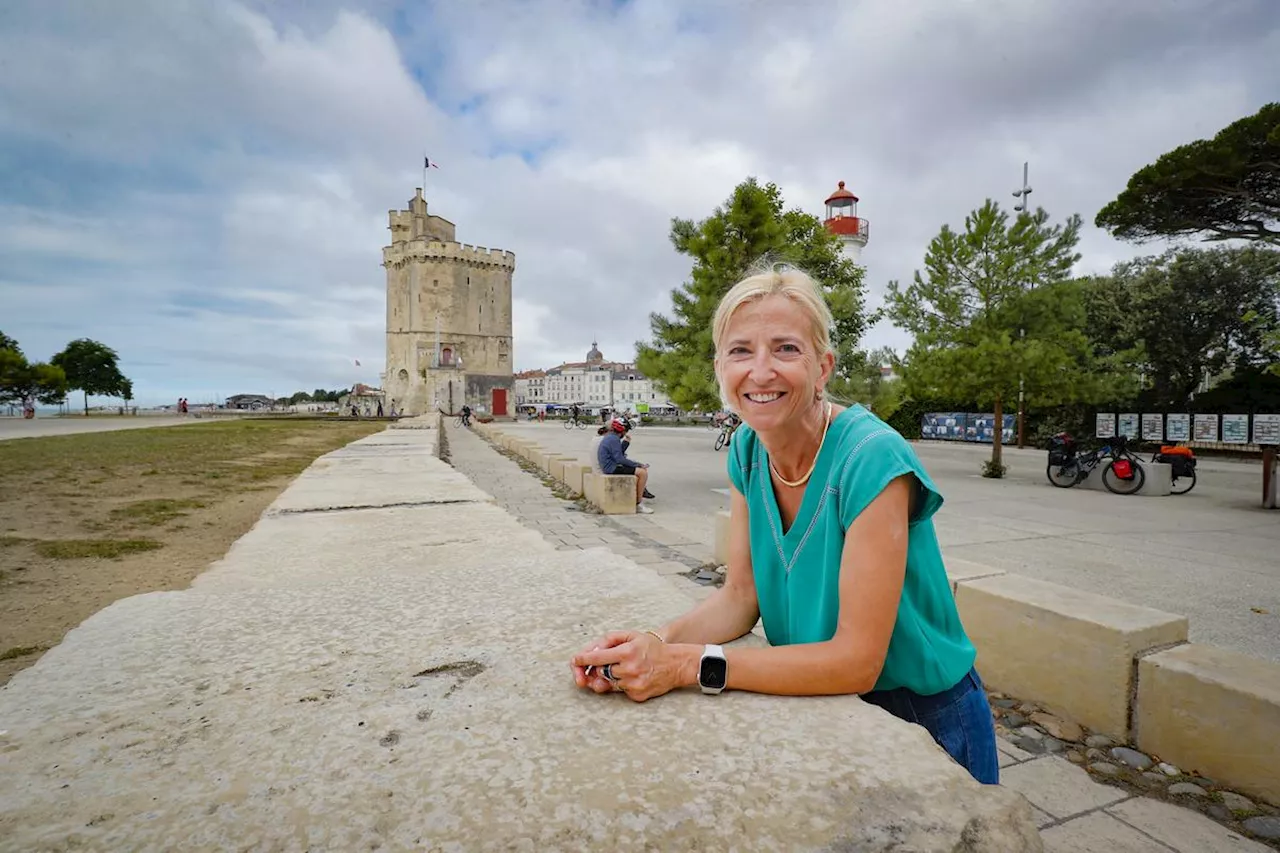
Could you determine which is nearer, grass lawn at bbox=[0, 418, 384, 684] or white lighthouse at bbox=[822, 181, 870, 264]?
grass lawn at bbox=[0, 418, 384, 684]

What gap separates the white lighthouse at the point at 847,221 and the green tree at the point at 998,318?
81.3 feet

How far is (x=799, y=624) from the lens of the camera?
1573 mm

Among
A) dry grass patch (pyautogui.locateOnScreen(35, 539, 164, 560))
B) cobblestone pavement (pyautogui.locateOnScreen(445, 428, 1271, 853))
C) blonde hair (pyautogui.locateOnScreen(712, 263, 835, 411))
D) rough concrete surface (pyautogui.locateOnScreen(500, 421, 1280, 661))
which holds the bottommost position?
rough concrete surface (pyautogui.locateOnScreen(500, 421, 1280, 661))

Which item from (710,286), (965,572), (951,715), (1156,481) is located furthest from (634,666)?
(1156,481)

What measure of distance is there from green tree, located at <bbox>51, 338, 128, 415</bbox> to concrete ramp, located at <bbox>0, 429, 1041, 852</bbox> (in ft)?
274

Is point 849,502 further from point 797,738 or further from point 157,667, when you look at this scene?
point 157,667

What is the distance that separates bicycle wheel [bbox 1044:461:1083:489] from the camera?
39.2ft

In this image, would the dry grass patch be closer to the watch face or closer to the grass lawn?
the grass lawn

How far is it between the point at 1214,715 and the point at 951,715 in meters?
1.45

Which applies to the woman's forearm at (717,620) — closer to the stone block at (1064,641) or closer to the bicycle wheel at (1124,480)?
the stone block at (1064,641)

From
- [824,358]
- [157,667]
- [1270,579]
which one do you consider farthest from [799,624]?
[1270,579]

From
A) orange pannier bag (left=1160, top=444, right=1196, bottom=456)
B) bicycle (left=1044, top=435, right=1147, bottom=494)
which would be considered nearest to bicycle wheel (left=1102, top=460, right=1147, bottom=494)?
bicycle (left=1044, top=435, right=1147, bottom=494)

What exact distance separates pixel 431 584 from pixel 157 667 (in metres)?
0.88

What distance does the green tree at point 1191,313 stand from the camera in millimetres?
22469
